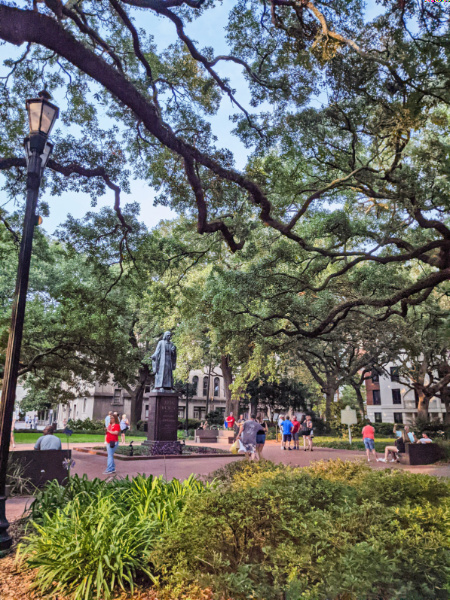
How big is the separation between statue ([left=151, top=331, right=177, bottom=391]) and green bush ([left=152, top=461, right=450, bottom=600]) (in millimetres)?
12497

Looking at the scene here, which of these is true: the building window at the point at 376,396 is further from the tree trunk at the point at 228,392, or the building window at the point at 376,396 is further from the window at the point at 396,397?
the tree trunk at the point at 228,392

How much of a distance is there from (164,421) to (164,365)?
226cm

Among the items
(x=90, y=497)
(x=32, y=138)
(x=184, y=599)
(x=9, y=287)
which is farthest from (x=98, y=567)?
(x=9, y=287)

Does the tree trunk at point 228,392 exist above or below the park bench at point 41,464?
above

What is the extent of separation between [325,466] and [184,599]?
11.1 ft

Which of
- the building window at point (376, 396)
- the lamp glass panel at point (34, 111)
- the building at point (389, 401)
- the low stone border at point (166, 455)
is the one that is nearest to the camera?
the lamp glass panel at point (34, 111)

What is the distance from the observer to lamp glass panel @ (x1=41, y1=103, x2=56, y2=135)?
5488 millimetres

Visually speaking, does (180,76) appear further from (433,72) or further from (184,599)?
(184,599)

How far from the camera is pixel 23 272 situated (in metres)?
5.08

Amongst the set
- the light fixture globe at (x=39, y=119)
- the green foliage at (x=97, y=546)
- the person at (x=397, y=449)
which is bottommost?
the person at (x=397, y=449)

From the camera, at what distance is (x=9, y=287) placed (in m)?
23.7

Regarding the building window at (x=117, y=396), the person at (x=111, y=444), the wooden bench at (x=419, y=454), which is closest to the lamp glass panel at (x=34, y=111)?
the person at (x=111, y=444)

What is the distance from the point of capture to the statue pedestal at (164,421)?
627 inches

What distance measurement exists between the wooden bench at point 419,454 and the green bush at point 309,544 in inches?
485
